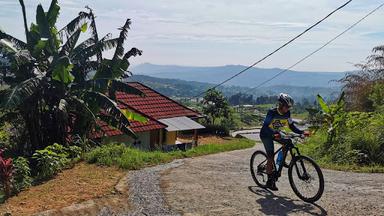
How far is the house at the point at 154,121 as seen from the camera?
2152 cm

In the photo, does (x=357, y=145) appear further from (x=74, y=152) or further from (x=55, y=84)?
(x=55, y=84)

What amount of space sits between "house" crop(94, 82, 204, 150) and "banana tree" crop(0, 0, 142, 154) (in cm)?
571

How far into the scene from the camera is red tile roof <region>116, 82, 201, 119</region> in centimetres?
2472

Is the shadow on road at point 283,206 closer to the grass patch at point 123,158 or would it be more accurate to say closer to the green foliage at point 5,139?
the grass patch at point 123,158

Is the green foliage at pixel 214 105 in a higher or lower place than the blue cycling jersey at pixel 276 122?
lower

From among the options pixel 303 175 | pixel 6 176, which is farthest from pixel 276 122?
pixel 6 176

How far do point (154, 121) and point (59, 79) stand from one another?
425 inches

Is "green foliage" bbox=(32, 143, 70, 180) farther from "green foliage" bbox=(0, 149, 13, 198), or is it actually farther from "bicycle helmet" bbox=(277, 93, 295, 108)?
"bicycle helmet" bbox=(277, 93, 295, 108)

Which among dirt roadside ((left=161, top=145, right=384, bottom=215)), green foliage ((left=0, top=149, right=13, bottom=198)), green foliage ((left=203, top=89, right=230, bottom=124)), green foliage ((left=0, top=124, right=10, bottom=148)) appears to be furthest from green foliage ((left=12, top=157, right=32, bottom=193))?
Answer: green foliage ((left=203, top=89, right=230, bottom=124))

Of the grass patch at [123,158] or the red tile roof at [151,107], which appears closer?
the grass patch at [123,158]

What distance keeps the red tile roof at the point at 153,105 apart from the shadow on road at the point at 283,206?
1713cm

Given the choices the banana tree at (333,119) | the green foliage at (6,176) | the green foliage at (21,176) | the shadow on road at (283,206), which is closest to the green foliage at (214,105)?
the banana tree at (333,119)

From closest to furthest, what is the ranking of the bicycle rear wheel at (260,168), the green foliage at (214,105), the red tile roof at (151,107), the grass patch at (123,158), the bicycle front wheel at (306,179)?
the bicycle front wheel at (306,179) < the bicycle rear wheel at (260,168) < the grass patch at (123,158) < the red tile roof at (151,107) < the green foliage at (214,105)

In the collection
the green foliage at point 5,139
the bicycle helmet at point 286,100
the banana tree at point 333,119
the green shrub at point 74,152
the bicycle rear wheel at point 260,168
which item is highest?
the bicycle helmet at point 286,100
